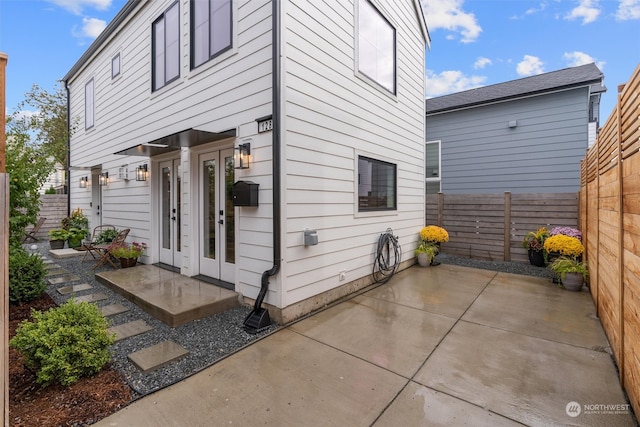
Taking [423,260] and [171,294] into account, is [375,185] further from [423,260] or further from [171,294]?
[171,294]

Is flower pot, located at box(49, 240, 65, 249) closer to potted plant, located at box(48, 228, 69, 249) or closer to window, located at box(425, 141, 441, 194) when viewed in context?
potted plant, located at box(48, 228, 69, 249)

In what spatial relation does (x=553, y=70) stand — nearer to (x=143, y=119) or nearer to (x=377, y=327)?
(x=377, y=327)

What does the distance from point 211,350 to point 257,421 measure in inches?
45.4

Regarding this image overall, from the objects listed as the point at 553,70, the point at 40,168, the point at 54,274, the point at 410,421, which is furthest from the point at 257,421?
the point at 553,70

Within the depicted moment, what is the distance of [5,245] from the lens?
163 cm

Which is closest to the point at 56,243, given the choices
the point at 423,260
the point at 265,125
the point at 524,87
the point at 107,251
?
the point at 107,251

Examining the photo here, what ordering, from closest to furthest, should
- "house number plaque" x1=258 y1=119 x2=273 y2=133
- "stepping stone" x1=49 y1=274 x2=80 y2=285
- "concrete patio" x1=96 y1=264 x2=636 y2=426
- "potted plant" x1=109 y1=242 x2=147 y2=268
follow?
"concrete patio" x1=96 y1=264 x2=636 y2=426, "house number plaque" x1=258 y1=119 x2=273 y2=133, "stepping stone" x1=49 y1=274 x2=80 y2=285, "potted plant" x1=109 y1=242 x2=147 y2=268

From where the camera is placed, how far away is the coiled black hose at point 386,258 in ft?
17.6

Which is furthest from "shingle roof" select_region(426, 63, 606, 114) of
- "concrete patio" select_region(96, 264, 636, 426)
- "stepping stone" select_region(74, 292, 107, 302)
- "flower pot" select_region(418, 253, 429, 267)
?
"stepping stone" select_region(74, 292, 107, 302)

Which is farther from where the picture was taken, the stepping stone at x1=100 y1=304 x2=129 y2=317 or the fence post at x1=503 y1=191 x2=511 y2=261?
the fence post at x1=503 y1=191 x2=511 y2=261

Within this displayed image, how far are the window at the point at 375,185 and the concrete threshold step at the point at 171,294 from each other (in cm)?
263

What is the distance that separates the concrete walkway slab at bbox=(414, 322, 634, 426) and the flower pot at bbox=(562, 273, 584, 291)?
→ 242cm

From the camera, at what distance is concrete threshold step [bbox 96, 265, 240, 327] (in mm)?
3557

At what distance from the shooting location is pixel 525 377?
97.4 inches
